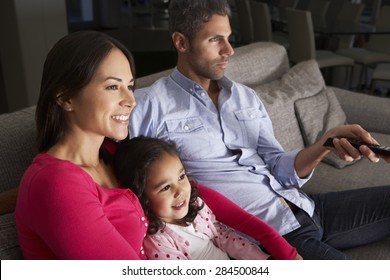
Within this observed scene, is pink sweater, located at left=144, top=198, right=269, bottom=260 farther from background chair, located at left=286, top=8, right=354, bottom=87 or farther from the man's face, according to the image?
background chair, located at left=286, top=8, right=354, bottom=87

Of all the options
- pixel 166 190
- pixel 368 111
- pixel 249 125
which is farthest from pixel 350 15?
pixel 166 190

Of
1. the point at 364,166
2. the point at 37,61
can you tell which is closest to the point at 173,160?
the point at 364,166

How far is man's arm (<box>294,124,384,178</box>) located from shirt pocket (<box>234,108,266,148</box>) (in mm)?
150

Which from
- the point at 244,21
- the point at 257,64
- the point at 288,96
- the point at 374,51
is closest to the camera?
the point at 288,96

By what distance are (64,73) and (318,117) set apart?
1.38m

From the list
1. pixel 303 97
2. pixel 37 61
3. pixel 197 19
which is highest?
pixel 197 19

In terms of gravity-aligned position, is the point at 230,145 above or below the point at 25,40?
above

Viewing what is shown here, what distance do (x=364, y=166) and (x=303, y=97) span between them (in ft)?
1.28

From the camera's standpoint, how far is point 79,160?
981 mm

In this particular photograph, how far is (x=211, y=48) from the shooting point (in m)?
1.36

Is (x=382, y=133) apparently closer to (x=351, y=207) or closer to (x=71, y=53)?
(x=351, y=207)

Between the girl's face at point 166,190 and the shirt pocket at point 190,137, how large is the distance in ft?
0.82

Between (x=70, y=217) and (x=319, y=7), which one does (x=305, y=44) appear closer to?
(x=319, y=7)

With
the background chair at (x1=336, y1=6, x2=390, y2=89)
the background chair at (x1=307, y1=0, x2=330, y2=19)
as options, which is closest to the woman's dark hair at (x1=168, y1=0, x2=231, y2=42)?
the background chair at (x1=336, y1=6, x2=390, y2=89)
